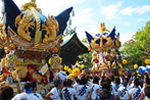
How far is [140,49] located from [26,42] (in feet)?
60.4

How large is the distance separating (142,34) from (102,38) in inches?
348

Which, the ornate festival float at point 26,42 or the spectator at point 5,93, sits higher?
the ornate festival float at point 26,42

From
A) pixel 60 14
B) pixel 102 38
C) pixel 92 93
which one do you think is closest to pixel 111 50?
pixel 102 38

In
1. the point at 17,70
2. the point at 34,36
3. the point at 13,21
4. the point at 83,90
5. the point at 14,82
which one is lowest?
the point at 83,90

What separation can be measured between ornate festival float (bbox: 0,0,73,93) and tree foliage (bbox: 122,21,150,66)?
14855mm

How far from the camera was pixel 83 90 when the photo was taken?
4.21 metres

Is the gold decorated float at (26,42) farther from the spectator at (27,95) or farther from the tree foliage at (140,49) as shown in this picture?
the tree foliage at (140,49)

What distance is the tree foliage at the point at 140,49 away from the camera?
58.5 ft

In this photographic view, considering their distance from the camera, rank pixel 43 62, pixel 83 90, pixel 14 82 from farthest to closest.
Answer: pixel 43 62 < pixel 14 82 < pixel 83 90

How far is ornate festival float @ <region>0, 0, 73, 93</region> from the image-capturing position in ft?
15.2

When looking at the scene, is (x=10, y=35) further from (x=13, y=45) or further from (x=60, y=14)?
(x=60, y=14)

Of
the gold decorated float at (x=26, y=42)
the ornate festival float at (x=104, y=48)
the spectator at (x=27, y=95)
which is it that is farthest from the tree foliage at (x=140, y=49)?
the spectator at (x=27, y=95)

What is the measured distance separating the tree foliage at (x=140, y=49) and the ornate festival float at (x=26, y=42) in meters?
14.9

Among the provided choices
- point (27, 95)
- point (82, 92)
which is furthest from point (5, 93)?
point (82, 92)
